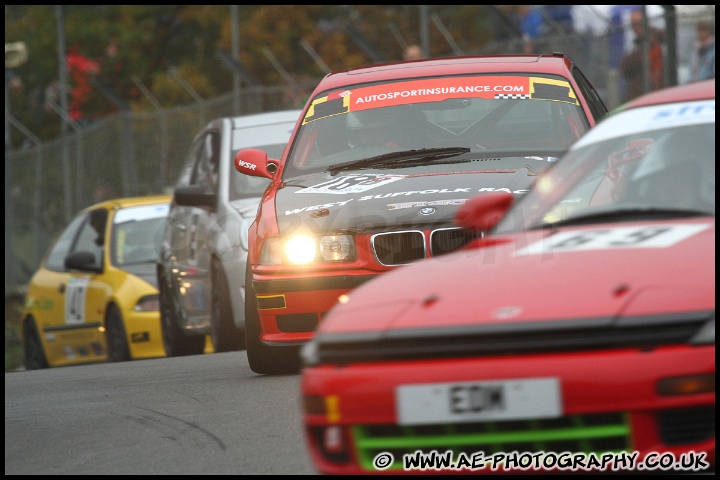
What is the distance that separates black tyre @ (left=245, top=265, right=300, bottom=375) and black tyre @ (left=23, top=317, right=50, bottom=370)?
6.04 m

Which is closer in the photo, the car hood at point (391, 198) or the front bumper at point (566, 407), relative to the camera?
the front bumper at point (566, 407)

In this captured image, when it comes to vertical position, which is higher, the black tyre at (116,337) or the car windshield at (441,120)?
the car windshield at (441,120)

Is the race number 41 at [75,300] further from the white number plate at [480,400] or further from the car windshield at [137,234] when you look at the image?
the white number plate at [480,400]

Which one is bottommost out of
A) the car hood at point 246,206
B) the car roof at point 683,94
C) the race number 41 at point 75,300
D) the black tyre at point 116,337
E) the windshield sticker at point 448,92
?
the black tyre at point 116,337

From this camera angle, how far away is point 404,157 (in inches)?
317

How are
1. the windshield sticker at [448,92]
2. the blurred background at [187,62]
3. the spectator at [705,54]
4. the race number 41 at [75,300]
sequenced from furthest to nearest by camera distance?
the blurred background at [187,62] → the spectator at [705,54] → the race number 41 at [75,300] → the windshield sticker at [448,92]

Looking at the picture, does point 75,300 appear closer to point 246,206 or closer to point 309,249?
point 246,206

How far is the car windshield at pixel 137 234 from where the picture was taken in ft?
41.5

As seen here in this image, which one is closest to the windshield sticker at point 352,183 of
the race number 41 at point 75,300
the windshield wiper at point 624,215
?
the windshield wiper at point 624,215

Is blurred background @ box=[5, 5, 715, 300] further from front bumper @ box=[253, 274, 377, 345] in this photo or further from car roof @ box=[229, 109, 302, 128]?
front bumper @ box=[253, 274, 377, 345]

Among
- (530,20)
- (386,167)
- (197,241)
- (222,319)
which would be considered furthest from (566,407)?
(530,20)

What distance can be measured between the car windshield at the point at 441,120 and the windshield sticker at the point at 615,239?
11.5 feet

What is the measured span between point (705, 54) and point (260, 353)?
7671 mm

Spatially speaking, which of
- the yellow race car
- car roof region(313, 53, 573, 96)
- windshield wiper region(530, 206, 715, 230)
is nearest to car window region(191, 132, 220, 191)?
the yellow race car
